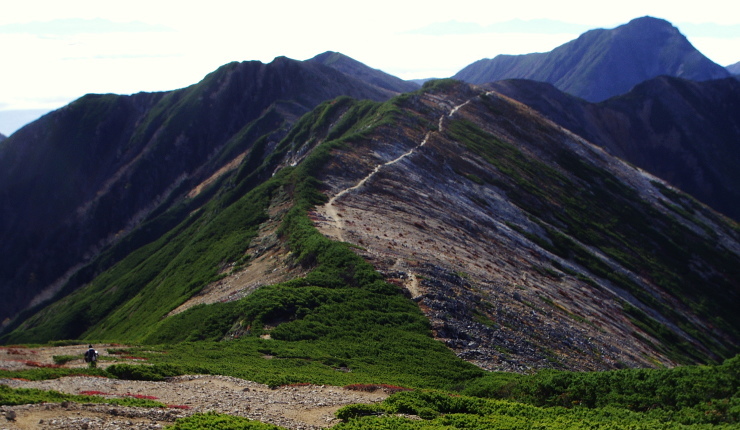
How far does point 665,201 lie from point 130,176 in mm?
158389

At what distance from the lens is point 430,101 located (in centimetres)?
11500

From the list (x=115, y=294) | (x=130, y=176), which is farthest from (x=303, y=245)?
(x=130, y=176)

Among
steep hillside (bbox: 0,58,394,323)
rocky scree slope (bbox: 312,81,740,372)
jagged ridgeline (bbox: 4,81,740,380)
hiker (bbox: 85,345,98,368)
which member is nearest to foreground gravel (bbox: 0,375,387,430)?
jagged ridgeline (bbox: 4,81,740,380)

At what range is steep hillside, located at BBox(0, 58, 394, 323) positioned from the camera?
534ft

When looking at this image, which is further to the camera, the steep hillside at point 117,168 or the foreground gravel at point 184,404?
the steep hillside at point 117,168

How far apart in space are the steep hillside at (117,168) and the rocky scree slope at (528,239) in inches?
2753

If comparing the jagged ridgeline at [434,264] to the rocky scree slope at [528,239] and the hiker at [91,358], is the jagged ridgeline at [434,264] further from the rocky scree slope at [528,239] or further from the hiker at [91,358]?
the hiker at [91,358]

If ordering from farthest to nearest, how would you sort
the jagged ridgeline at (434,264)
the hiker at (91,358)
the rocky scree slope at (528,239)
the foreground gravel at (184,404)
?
the rocky scree slope at (528,239) < the jagged ridgeline at (434,264) < the hiker at (91,358) < the foreground gravel at (184,404)

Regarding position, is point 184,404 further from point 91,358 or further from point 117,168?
point 117,168

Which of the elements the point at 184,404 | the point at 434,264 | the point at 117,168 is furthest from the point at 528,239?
the point at 117,168

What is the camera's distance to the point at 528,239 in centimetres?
7275

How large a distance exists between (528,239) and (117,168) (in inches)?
6398

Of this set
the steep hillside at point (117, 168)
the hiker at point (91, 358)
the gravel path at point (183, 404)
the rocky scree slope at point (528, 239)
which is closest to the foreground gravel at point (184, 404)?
the gravel path at point (183, 404)

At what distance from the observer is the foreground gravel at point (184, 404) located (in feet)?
66.2
